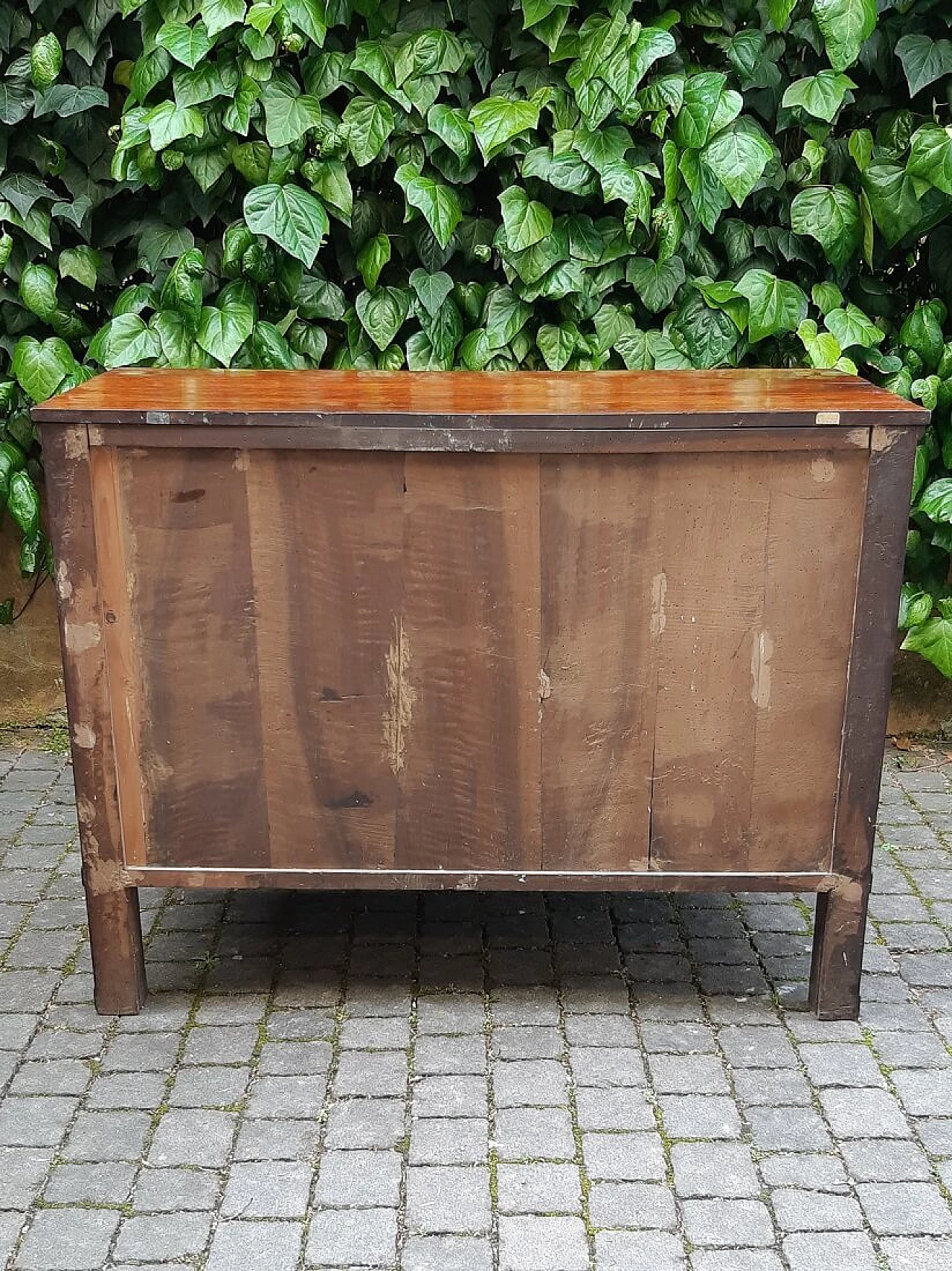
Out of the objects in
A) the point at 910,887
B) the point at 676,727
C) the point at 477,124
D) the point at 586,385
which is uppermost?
the point at 477,124

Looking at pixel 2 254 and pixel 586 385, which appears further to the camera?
pixel 2 254

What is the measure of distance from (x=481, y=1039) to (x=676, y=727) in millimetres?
720

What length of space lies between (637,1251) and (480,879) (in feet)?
2.46

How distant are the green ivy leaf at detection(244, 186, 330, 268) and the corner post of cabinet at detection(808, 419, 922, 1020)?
1.59 meters

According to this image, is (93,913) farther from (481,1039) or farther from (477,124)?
(477,124)

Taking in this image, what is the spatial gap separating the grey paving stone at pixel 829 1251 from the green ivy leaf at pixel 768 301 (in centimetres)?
225

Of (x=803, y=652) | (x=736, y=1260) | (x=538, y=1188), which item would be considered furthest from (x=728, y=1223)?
(x=803, y=652)

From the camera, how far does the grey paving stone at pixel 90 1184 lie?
6.93 ft

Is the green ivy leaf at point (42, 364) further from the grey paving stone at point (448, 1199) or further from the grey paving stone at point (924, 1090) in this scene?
the grey paving stone at point (924, 1090)

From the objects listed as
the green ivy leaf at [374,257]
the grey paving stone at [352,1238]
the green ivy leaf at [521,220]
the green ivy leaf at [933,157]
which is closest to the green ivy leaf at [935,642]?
the green ivy leaf at [933,157]

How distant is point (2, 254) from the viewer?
3.54 metres

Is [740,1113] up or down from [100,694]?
down

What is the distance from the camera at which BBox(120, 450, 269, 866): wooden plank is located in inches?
93.4

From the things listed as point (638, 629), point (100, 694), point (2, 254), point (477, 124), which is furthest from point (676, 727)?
point (2, 254)
